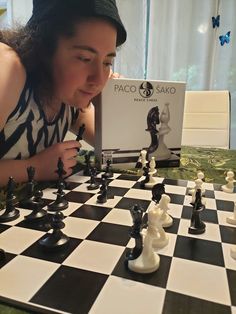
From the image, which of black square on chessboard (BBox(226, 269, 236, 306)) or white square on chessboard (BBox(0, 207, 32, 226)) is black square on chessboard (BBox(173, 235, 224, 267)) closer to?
black square on chessboard (BBox(226, 269, 236, 306))

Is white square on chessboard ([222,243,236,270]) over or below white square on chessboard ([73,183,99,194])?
below

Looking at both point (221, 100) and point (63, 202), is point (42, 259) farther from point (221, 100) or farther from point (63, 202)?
point (221, 100)

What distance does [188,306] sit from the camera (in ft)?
1.33

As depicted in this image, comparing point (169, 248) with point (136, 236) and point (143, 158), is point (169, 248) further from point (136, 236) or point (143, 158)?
point (143, 158)

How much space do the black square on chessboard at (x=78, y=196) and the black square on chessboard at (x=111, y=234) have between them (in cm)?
16

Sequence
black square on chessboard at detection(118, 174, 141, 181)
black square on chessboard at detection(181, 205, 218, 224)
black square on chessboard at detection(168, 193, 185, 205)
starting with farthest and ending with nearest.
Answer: black square on chessboard at detection(118, 174, 141, 181), black square on chessboard at detection(168, 193, 185, 205), black square on chessboard at detection(181, 205, 218, 224)

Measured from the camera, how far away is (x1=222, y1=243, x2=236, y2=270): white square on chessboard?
0.51 m

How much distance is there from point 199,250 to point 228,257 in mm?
53

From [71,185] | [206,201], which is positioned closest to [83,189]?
[71,185]

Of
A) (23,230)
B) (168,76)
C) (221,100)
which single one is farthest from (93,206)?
(168,76)

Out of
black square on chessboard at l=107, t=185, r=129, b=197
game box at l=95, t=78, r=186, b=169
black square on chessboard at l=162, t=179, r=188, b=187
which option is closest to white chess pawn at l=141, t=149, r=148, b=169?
game box at l=95, t=78, r=186, b=169

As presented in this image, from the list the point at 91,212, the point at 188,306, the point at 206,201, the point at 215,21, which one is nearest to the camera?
the point at 188,306

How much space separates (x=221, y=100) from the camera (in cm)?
206

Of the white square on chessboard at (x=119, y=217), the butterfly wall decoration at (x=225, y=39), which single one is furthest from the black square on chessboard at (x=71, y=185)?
the butterfly wall decoration at (x=225, y=39)
